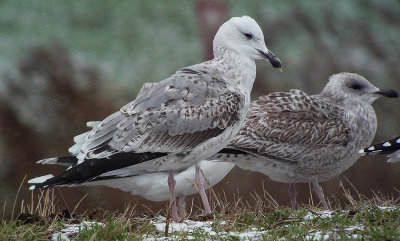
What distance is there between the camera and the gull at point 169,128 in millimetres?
5723

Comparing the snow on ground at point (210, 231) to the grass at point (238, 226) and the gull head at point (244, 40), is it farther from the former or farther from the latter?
the gull head at point (244, 40)

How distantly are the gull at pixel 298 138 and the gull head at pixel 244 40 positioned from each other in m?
1.04

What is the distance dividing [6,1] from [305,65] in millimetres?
4165

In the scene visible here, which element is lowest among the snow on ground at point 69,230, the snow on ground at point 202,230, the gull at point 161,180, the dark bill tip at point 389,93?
the gull at point 161,180

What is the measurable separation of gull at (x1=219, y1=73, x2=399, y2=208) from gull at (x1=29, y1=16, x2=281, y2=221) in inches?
38.6

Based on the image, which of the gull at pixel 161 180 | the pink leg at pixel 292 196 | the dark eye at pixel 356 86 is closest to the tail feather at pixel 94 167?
the gull at pixel 161 180

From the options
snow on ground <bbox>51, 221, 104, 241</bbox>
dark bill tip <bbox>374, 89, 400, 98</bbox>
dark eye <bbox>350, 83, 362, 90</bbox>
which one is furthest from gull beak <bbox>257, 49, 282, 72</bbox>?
snow on ground <bbox>51, 221, 104, 241</bbox>

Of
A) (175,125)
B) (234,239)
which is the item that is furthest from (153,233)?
(175,125)

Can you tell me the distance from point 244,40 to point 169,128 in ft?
3.57

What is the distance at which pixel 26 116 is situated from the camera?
9672 millimetres

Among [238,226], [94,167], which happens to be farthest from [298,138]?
[94,167]

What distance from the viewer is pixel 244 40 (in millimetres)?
6312

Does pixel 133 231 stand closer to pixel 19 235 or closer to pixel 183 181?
pixel 19 235

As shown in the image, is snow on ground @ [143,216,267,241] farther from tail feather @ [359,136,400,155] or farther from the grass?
tail feather @ [359,136,400,155]
